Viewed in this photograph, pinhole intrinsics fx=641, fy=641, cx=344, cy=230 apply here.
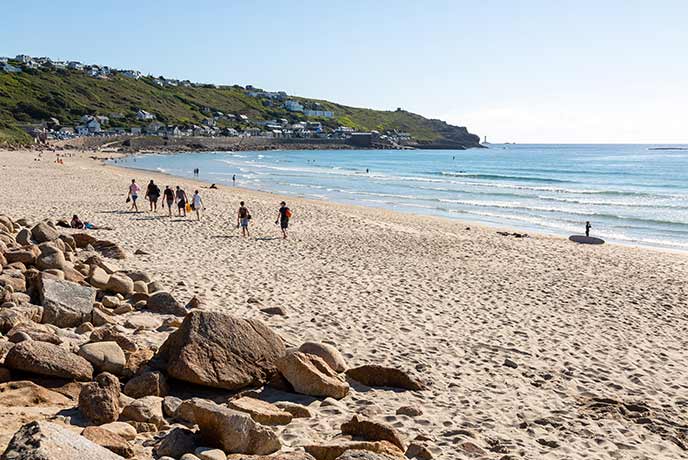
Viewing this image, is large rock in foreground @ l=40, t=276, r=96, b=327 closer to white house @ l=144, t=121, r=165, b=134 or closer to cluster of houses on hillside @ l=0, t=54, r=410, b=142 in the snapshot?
cluster of houses on hillside @ l=0, t=54, r=410, b=142

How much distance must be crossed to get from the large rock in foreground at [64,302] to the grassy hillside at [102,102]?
86.8 meters

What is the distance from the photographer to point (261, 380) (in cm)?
689

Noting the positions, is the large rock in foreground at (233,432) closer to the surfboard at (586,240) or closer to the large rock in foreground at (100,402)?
the large rock in foreground at (100,402)

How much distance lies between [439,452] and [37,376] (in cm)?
390

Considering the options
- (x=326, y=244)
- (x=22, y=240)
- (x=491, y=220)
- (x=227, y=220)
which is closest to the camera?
(x=22, y=240)

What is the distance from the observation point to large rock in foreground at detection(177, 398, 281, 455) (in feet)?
16.9

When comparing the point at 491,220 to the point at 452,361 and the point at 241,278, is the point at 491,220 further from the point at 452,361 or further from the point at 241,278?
the point at 452,361

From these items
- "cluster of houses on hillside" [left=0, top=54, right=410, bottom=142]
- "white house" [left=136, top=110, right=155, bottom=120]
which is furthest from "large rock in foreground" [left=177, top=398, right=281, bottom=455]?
"white house" [left=136, top=110, right=155, bottom=120]

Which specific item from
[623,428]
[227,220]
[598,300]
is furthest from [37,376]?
[227,220]

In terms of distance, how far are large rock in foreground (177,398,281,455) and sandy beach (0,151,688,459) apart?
506 millimetres

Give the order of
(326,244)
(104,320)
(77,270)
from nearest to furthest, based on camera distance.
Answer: (104,320), (77,270), (326,244)

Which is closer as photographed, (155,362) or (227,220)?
(155,362)

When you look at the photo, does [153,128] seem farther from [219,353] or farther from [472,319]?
[219,353]

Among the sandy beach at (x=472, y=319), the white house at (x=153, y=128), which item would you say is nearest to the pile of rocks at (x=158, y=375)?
the sandy beach at (x=472, y=319)
